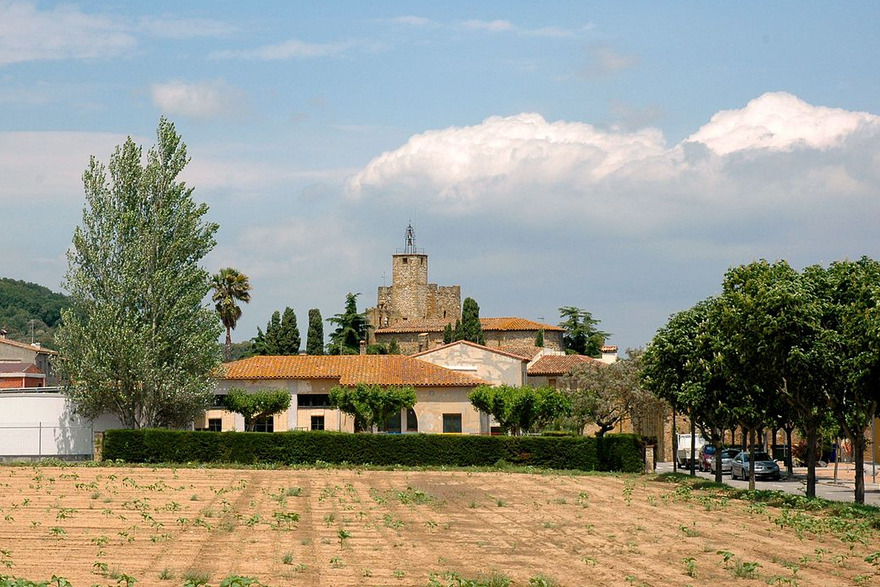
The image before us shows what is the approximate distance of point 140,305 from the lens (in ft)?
182

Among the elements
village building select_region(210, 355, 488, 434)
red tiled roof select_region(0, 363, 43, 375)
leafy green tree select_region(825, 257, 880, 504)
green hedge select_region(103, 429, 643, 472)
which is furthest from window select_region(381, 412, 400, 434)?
→ leafy green tree select_region(825, 257, 880, 504)

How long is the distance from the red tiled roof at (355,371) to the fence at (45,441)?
1017cm

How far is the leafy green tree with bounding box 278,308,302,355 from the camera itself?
4203 inches

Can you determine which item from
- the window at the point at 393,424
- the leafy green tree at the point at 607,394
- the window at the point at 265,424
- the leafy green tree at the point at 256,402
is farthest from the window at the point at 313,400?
the leafy green tree at the point at 607,394

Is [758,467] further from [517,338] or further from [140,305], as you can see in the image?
[517,338]

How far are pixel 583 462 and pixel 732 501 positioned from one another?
55.8 feet

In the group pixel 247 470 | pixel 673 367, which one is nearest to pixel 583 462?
pixel 673 367

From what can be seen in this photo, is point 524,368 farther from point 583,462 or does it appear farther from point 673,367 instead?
point 673,367

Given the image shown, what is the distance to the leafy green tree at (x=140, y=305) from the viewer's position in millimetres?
54438

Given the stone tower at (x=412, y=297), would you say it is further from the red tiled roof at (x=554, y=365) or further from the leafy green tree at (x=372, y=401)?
the leafy green tree at (x=372, y=401)

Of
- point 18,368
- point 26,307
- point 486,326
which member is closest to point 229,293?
point 18,368

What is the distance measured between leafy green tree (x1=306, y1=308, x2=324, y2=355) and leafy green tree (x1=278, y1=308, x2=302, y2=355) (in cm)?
207

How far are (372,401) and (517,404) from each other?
7801 millimetres

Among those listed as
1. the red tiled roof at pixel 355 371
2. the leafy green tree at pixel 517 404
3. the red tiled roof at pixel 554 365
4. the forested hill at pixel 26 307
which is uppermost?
the forested hill at pixel 26 307
